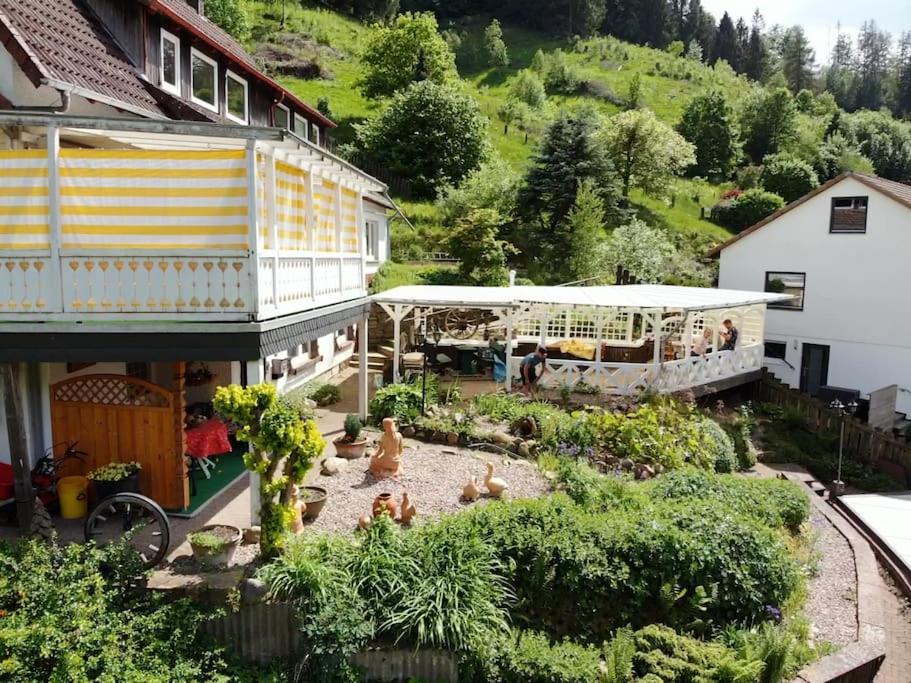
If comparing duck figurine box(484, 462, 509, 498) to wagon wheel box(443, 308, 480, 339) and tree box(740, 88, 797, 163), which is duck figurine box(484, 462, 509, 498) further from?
tree box(740, 88, 797, 163)

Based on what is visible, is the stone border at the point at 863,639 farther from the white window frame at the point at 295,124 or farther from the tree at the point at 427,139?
the tree at the point at 427,139

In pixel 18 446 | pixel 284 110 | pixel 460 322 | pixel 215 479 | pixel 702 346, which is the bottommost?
pixel 215 479

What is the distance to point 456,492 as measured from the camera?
11.1 metres

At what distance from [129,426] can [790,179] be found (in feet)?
162

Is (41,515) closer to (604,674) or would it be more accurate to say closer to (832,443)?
(604,674)

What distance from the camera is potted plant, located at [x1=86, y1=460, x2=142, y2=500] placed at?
912 cm

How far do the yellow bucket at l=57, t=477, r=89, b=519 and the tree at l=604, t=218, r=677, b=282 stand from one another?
23.4 m

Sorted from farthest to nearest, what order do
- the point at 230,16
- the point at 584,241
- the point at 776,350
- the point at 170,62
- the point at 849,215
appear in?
1. the point at 230,16
2. the point at 584,241
3. the point at 776,350
4. the point at 849,215
5. the point at 170,62

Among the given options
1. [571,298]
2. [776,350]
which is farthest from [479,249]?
[776,350]

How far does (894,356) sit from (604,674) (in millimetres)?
19218

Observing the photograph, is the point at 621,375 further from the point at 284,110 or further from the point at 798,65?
the point at 798,65

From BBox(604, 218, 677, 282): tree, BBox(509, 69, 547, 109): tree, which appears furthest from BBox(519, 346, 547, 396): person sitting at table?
BBox(509, 69, 547, 109): tree

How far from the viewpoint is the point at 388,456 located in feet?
37.9

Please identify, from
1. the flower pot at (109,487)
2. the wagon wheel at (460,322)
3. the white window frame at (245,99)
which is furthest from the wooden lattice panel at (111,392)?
the wagon wheel at (460,322)
